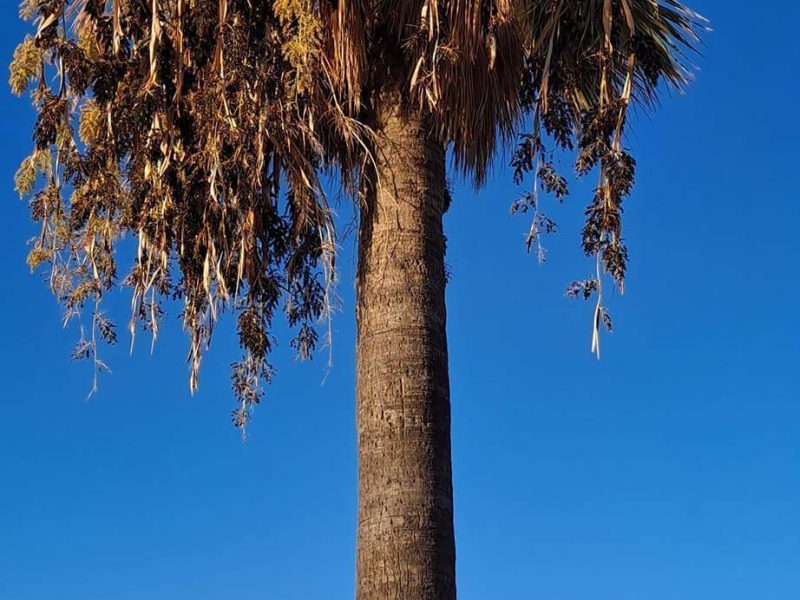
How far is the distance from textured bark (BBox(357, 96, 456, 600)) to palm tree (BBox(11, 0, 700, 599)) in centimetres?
1

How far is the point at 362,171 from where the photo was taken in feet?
19.4

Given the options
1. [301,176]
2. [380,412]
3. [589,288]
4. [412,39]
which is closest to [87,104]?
[301,176]

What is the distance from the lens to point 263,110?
573 centimetres

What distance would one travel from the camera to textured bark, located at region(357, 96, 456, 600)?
5.17m

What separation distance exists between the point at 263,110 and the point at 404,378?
5.07ft

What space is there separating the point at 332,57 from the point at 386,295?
1.35m

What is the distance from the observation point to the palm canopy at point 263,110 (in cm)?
580

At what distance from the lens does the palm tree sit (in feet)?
18.5

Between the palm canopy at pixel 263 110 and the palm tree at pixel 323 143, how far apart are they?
1cm

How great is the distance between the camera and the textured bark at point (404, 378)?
203 inches

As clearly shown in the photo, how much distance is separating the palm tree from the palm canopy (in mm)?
12

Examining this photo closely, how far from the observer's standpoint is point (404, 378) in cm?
547

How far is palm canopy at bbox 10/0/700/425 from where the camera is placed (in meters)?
5.80

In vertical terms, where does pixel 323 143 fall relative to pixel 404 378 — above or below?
above
